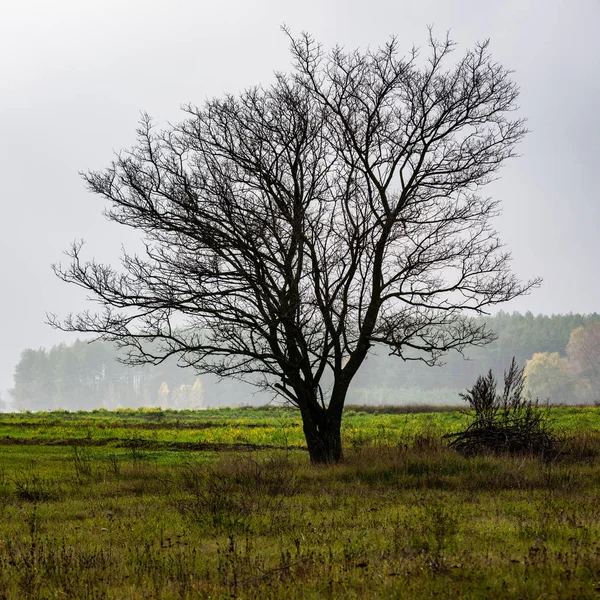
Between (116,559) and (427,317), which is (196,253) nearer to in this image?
(427,317)

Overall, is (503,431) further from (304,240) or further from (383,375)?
(383,375)

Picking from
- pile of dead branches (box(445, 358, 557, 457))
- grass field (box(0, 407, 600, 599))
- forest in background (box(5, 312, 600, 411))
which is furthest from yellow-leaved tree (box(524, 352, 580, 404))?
grass field (box(0, 407, 600, 599))

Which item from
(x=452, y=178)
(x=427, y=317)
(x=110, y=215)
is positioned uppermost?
(x=452, y=178)

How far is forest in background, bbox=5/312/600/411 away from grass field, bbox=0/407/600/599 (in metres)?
123

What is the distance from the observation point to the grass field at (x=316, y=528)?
6.15m

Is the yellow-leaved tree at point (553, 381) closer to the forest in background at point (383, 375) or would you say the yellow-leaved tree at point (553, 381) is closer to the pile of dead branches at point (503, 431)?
the forest in background at point (383, 375)

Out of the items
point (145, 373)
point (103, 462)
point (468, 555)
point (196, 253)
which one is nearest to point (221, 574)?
point (468, 555)

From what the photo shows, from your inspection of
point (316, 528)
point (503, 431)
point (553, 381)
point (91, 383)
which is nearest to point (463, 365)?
point (553, 381)

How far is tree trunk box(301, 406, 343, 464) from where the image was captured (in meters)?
16.6

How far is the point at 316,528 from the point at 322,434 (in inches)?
308

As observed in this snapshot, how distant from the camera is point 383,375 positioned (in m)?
176

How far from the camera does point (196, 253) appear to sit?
15.8 meters

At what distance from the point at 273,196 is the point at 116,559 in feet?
36.2

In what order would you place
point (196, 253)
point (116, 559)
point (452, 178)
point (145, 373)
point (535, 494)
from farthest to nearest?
1. point (145, 373)
2. point (452, 178)
3. point (196, 253)
4. point (535, 494)
5. point (116, 559)
